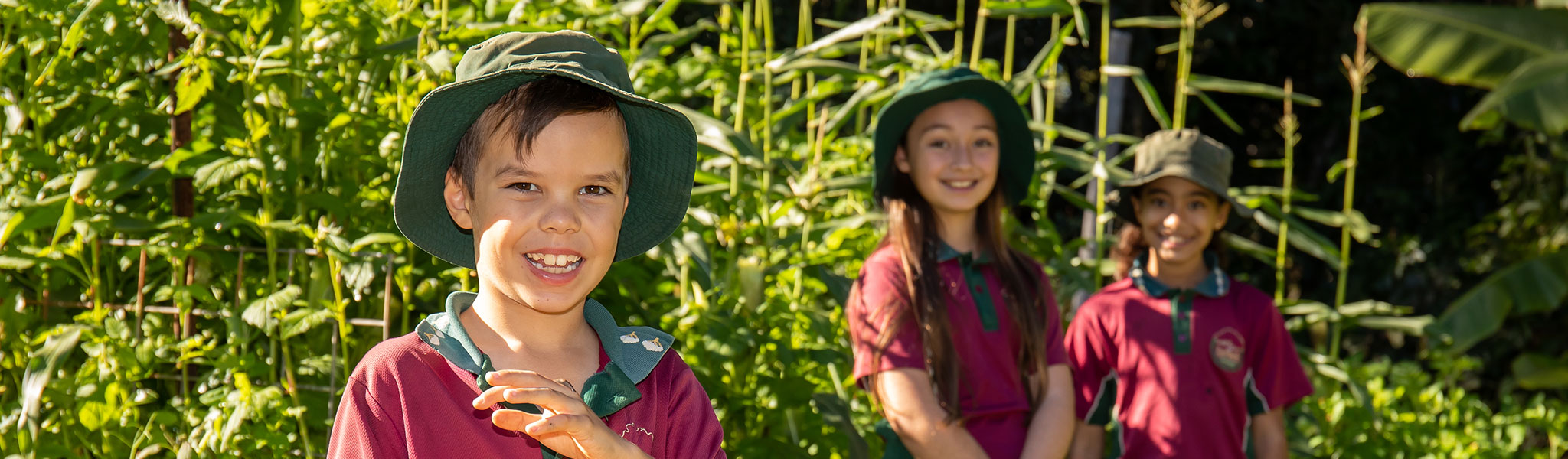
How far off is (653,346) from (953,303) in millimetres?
887

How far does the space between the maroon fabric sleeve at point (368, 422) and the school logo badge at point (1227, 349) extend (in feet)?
5.54

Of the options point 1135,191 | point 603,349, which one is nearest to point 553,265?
point 603,349

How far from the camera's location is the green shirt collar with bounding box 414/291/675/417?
108cm

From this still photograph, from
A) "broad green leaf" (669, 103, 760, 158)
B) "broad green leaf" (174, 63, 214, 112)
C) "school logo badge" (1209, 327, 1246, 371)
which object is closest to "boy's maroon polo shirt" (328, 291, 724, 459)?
"broad green leaf" (174, 63, 214, 112)

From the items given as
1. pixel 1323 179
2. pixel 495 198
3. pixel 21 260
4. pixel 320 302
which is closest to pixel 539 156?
pixel 495 198

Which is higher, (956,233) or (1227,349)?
(956,233)

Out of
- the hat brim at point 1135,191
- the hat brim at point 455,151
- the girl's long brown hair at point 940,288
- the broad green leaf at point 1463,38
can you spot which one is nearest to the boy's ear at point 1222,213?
the hat brim at point 1135,191

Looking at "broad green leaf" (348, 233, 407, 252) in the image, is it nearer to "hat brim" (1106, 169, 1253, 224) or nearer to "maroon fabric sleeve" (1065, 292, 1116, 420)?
"maroon fabric sleeve" (1065, 292, 1116, 420)

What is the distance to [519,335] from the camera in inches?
44.5

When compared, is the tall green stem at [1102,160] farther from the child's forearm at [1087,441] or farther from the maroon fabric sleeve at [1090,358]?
the child's forearm at [1087,441]

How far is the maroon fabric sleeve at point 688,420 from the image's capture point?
1153 mm

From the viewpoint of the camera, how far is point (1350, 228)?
2906mm

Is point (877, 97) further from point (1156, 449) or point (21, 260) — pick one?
point (21, 260)

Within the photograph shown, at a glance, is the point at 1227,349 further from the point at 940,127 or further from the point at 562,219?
the point at 562,219
